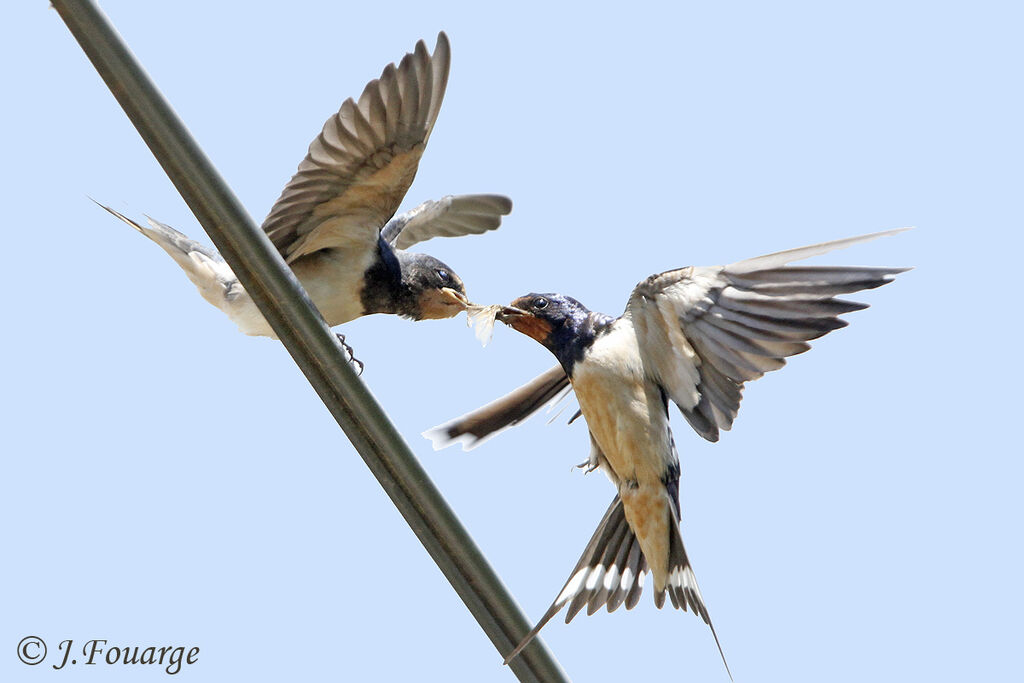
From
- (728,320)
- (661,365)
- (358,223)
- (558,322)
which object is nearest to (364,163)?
(358,223)

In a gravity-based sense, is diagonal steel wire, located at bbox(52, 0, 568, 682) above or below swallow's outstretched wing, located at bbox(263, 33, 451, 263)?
below

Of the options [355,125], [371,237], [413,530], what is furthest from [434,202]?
[413,530]

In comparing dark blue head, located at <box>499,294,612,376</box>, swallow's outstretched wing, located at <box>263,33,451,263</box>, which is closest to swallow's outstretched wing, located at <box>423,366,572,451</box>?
dark blue head, located at <box>499,294,612,376</box>

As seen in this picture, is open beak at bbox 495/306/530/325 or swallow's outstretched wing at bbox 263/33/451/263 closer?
swallow's outstretched wing at bbox 263/33/451/263

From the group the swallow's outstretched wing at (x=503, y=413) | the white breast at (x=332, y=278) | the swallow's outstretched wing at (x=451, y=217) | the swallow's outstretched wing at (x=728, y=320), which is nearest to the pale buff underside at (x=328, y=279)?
the white breast at (x=332, y=278)

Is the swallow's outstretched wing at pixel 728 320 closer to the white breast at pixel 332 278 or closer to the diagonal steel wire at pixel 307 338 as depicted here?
the diagonal steel wire at pixel 307 338

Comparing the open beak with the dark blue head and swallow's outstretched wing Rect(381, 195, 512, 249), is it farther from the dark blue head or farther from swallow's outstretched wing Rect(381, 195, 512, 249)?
swallow's outstretched wing Rect(381, 195, 512, 249)
